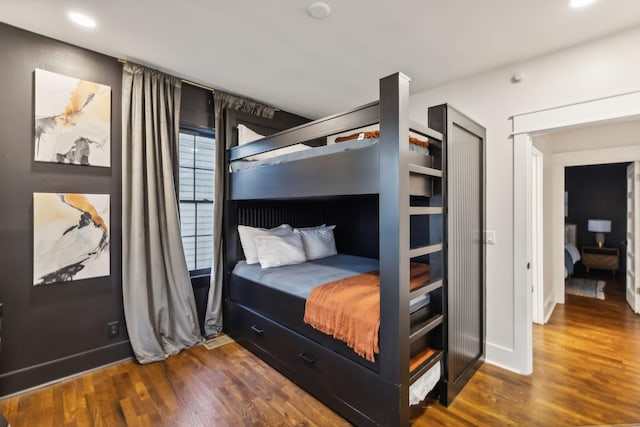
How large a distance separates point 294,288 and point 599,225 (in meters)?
6.52

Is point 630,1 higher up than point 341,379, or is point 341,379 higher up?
point 630,1

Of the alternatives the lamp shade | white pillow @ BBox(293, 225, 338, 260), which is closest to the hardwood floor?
white pillow @ BBox(293, 225, 338, 260)

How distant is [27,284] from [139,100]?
64.6 inches

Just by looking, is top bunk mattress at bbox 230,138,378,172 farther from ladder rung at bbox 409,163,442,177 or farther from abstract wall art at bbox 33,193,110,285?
abstract wall art at bbox 33,193,110,285

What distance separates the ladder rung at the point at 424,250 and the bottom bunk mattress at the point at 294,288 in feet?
1.11

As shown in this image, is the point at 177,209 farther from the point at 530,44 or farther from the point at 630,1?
the point at 630,1

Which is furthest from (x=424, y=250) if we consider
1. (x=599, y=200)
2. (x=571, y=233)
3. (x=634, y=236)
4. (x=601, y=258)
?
(x=599, y=200)

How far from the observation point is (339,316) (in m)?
1.74

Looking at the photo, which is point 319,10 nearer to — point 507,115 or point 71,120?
point 507,115

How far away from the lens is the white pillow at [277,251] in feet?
9.00

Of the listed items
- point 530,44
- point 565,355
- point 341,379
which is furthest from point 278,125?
point 565,355

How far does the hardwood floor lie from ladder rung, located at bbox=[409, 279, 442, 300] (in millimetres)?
802

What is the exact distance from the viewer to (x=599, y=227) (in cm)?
544

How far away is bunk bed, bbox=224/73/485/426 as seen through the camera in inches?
60.2
